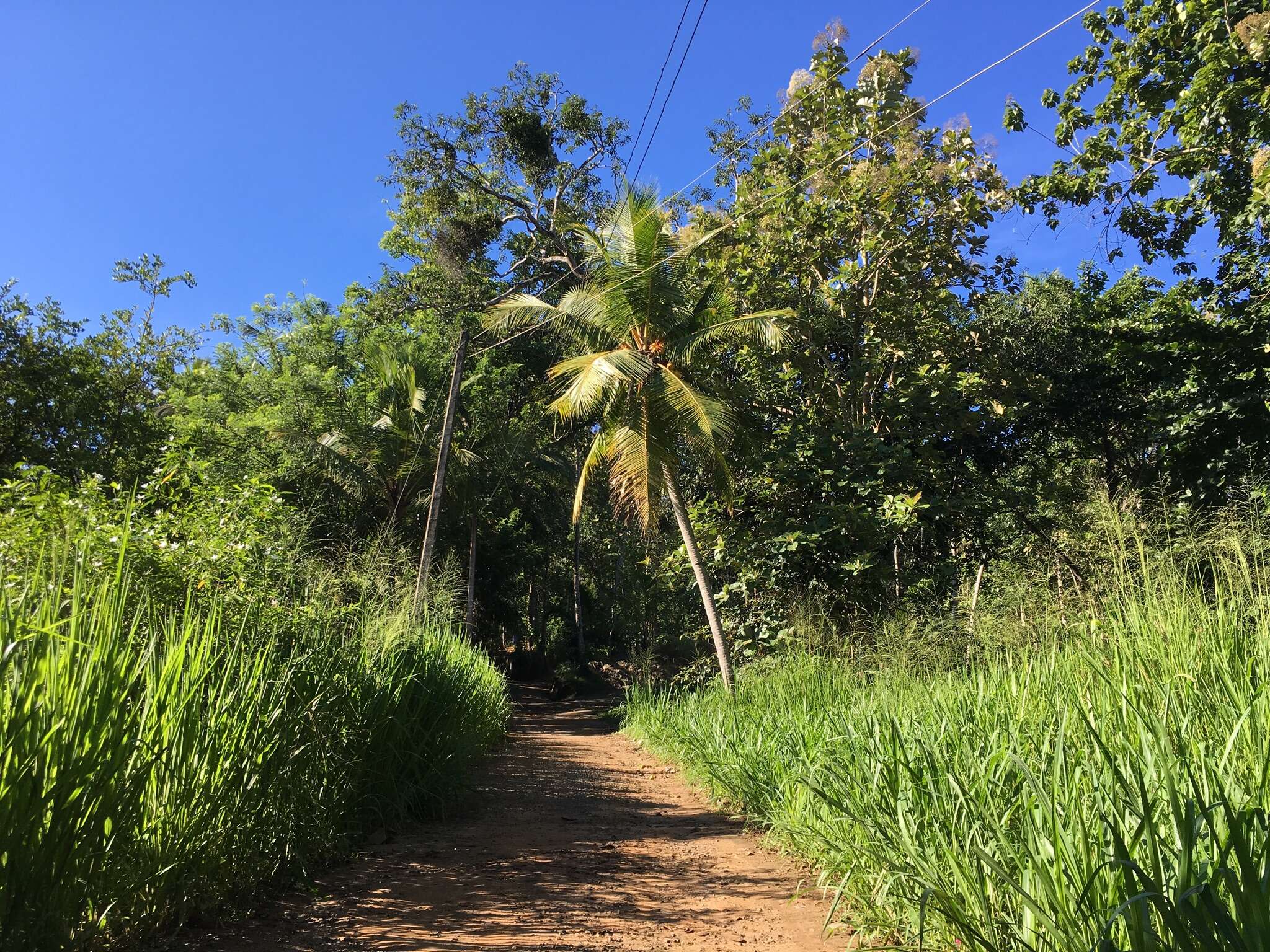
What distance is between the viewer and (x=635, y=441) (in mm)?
12141

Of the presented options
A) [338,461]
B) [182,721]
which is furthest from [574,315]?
[182,721]

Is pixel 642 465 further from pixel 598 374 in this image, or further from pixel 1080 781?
pixel 1080 781

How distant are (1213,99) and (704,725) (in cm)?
968

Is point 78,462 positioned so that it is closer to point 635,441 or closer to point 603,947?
point 635,441

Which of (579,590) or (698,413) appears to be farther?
(579,590)

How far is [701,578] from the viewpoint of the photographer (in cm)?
1180

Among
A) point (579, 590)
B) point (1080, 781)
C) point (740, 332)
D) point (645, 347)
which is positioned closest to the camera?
point (1080, 781)

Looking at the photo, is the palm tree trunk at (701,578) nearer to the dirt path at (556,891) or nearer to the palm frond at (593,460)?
the palm frond at (593,460)

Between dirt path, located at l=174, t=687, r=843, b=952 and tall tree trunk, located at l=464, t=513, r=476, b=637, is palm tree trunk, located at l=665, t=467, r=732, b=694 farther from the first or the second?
tall tree trunk, located at l=464, t=513, r=476, b=637

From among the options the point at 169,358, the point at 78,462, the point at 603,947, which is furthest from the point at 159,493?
the point at 169,358

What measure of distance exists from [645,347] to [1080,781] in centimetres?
1044

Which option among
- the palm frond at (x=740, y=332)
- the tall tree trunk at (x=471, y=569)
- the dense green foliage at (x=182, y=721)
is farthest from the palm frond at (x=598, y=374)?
the tall tree trunk at (x=471, y=569)

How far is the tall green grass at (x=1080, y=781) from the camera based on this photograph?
2.12 metres

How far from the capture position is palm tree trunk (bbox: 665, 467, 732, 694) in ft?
38.2
